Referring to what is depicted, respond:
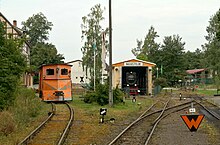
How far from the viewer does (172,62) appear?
85000 millimetres

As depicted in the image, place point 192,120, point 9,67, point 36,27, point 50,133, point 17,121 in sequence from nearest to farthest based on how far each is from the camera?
1. point 50,133
2. point 192,120
3. point 17,121
4. point 9,67
5. point 36,27

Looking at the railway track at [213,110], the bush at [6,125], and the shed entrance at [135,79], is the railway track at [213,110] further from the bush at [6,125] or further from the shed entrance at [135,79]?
the shed entrance at [135,79]

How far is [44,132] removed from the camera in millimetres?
14180

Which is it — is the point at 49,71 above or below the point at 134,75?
below

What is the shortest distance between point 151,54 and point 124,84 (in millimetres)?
52371

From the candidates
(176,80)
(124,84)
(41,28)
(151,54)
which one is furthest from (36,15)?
(124,84)

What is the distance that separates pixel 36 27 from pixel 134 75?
208ft

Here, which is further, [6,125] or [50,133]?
[50,133]

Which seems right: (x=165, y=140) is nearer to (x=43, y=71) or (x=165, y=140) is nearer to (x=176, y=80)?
(x=43, y=71)

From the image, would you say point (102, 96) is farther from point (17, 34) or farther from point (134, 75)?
point (134, 75)

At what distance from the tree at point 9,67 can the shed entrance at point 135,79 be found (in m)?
23.8

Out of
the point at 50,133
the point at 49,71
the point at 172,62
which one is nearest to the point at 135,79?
the point at 49,71

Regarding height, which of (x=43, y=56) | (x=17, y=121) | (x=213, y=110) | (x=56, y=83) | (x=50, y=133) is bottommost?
(x=50, y=133)

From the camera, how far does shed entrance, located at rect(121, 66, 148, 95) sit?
44031 mm
